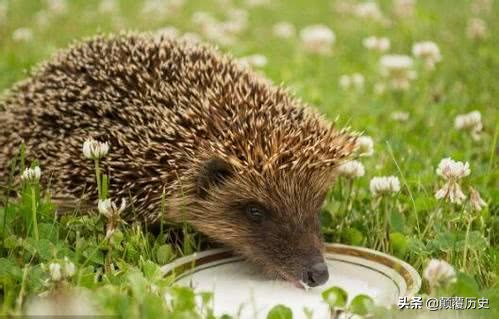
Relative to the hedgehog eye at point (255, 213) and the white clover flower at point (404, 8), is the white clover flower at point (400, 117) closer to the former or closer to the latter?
the hedgehog eye at point (255, 213)

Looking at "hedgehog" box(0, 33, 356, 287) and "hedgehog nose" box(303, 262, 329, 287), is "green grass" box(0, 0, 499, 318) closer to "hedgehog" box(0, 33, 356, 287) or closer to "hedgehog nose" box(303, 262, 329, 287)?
"hedgehog" box(0, 33, 356, 287)

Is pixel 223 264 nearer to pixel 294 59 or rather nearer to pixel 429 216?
pixel 429 216

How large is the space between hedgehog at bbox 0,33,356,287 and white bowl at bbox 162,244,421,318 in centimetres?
9

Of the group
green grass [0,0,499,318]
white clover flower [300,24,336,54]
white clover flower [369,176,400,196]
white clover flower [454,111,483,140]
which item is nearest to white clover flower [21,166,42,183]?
green grass [0,0,499,318]

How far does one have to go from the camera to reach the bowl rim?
378cm

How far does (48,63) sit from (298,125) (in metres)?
2.08

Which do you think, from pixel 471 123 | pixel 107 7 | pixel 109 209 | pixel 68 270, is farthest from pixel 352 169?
pixel 107 7

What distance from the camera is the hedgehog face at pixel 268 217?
4133mm

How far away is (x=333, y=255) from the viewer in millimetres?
4387

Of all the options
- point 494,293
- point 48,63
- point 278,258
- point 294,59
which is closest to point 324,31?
point 294,59

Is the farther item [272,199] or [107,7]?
[107,7]

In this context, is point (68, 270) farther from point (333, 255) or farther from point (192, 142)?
point (333, 255)

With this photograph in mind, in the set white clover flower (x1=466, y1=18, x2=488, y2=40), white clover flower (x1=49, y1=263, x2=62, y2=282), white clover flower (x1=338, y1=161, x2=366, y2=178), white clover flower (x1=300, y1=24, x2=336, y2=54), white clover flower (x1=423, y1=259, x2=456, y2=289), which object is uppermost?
white clover flower (x1=466, y1=18, x2=488, y2=40)

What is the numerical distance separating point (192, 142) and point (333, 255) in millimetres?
1039
